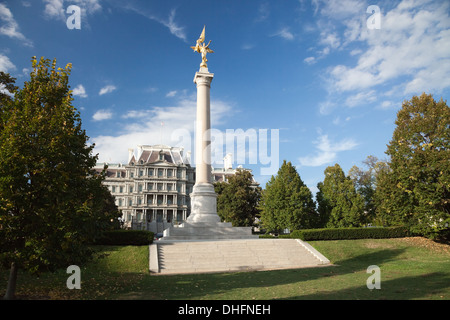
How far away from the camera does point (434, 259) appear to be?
2295 cm

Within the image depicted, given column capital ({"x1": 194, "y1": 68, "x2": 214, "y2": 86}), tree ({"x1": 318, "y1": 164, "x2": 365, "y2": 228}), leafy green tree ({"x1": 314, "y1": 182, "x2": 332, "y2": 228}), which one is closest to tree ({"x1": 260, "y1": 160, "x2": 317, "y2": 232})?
leafy green tree ({"x1": 314, "y1": 182, "x2": 332, "y2": 228})

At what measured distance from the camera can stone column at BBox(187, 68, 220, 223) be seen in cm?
2992

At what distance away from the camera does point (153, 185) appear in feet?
262

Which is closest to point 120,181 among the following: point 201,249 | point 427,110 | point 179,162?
point 179,162

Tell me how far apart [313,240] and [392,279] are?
525 inches

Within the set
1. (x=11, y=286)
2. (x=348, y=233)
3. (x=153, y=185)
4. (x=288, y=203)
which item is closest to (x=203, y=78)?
(x=288, y=203)

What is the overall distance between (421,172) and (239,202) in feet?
93.0

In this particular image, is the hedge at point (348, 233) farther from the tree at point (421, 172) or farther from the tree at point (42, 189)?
the tree at point (42, 189)

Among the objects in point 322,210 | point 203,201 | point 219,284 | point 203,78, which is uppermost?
point 203,78

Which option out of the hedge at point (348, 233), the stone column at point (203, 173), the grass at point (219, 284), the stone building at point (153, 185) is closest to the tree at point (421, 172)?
the hedge at point (348, 233)

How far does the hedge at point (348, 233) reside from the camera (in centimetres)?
2758

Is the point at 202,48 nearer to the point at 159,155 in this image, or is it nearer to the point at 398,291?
the point at 398,291

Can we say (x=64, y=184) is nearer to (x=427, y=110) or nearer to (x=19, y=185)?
(x=19, y=185)

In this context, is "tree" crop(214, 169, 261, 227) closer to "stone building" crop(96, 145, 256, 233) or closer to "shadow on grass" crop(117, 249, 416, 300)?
"stone building" crop(96, 145, 256, 233)
